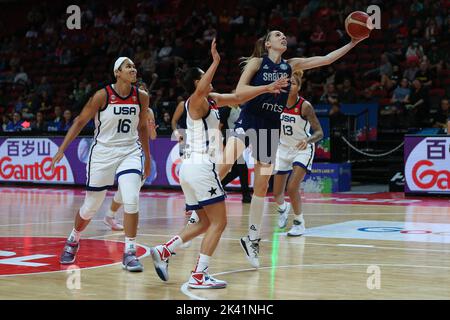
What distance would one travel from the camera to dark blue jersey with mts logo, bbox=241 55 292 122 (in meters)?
7.36

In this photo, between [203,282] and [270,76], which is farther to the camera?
[270,76]

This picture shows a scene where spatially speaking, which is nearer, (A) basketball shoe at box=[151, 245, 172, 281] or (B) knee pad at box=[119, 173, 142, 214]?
(A) basketball shoe at box=[151, 245, 172, 281]

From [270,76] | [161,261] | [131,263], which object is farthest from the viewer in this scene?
[270,76]

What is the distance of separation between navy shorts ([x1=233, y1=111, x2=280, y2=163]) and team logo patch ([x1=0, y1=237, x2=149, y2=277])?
1.67m

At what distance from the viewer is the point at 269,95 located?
24.3ft

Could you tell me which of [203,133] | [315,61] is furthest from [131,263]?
[315,61]

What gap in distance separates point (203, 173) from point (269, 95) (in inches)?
58.3

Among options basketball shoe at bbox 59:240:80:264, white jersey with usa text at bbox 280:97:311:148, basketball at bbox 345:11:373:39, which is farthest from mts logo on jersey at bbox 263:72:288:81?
white jersey with usa text at bbox 280:97:311:148

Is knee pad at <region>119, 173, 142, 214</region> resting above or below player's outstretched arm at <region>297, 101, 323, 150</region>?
below

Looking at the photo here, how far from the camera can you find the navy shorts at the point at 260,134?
24.5ft

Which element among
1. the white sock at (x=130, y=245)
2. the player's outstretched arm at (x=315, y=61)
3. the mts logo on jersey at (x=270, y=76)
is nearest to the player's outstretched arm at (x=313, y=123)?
the player's outstretched arm at (x=315, y=61)

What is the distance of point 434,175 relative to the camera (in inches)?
575

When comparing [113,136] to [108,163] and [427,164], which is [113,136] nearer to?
[108,163]

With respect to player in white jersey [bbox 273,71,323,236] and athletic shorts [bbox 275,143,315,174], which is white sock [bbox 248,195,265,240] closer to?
player in white jersey [bbox 273,71,323,236]
